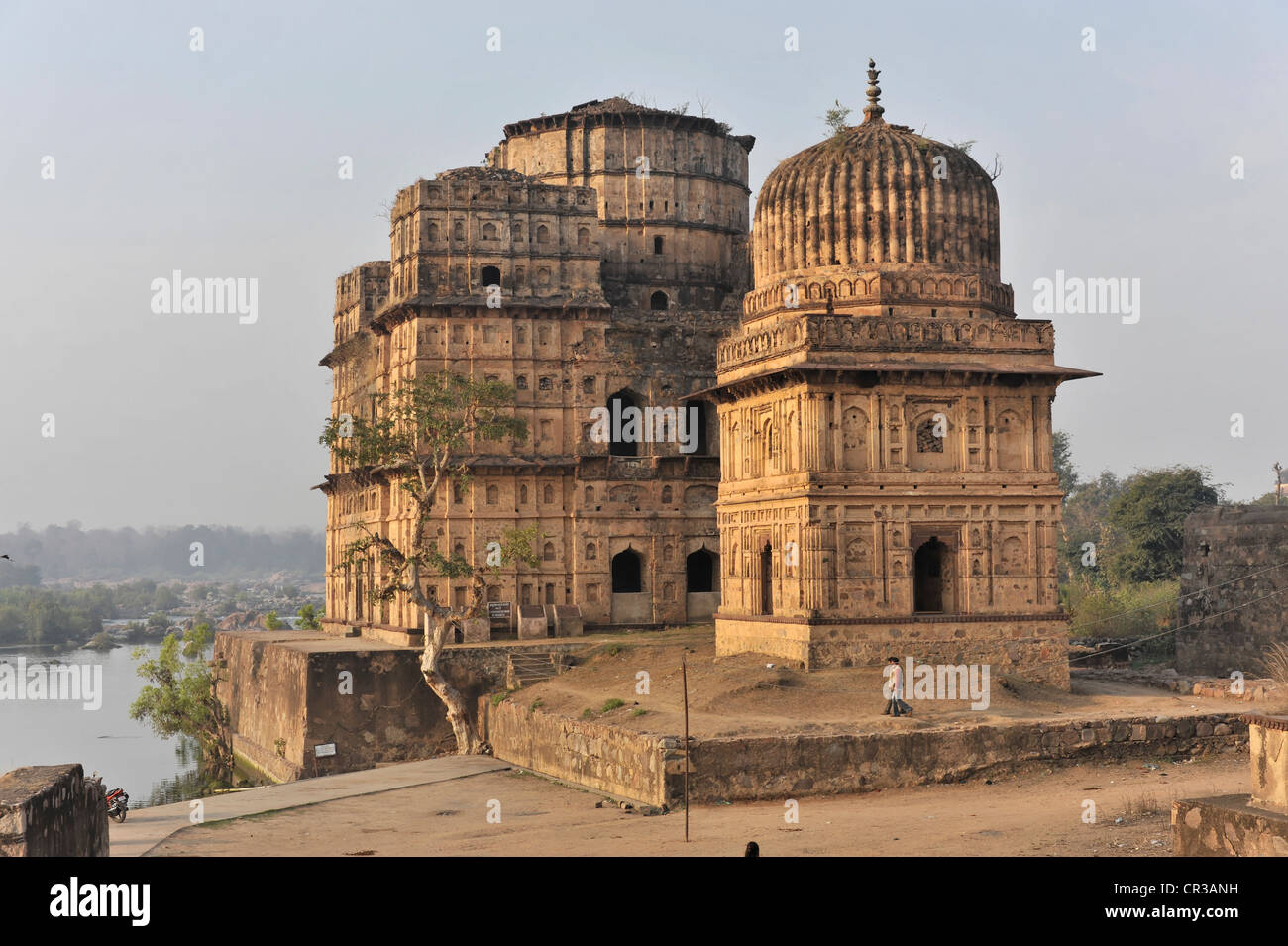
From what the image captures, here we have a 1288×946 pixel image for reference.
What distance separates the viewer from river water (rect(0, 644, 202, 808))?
45.9 metres

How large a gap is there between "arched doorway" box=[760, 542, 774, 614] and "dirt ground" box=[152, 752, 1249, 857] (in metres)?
6.47

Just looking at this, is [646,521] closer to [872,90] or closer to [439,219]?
[439,219]

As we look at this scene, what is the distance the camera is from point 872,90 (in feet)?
102

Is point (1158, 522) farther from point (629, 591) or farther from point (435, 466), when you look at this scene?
point (435, 466)

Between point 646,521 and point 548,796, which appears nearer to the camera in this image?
point 548,796

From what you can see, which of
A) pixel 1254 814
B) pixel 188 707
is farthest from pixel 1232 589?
pixel 188 707

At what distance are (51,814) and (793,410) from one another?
711 inches

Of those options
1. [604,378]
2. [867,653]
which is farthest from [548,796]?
[604,378]

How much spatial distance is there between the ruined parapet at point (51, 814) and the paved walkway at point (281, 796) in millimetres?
4994

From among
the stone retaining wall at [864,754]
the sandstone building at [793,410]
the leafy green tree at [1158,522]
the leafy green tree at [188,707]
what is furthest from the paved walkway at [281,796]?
the leafy green tree at [1158,522]

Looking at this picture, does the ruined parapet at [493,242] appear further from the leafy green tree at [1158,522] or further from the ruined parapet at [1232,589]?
the leafy green tree at [1158,522]

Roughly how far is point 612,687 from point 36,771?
1716cm

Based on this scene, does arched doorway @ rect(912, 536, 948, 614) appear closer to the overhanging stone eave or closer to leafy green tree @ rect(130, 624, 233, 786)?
the overhanging stone eave

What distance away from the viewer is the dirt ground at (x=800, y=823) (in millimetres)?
17803
